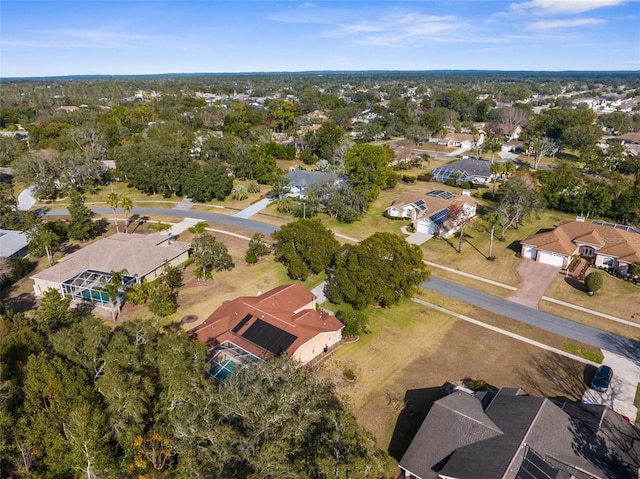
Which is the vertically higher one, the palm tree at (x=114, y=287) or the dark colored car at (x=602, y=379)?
the palm tree at (x=114, y=287)

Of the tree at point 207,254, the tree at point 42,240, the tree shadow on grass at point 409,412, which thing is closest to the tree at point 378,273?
the tree shadow on grass at point 409,412

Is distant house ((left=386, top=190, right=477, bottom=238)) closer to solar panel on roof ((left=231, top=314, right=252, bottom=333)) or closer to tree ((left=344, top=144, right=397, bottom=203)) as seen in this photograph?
tree ((left=344, top=144, right=397, bottom=203))

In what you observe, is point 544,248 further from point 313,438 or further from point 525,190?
point 313,438

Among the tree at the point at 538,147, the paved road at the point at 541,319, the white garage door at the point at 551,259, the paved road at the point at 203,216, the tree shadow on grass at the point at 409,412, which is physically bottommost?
the tree shadow on grass at the point at 409,412

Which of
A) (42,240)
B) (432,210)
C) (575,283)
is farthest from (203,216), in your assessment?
(575,283)

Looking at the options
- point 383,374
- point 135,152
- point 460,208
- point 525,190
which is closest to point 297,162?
point 135,152

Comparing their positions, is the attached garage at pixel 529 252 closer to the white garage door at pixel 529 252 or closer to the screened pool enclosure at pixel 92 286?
the white garage door at pixel 529 252
